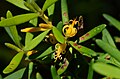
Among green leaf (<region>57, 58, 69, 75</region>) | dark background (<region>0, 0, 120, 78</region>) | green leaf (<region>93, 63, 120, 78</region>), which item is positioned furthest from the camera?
dark background (<region>0, 0, 120, 78</region>)

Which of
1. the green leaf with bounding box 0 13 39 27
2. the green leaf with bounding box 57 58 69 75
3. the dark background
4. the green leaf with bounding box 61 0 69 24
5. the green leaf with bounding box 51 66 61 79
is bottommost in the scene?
the green leaf with bounding box 51 66 61 79

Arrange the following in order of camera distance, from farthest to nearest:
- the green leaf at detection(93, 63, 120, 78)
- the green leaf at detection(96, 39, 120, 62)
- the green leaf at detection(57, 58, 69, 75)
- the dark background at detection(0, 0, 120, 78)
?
1. the dark background at detection(0, 0, 120, 78)
2. the green leaf at detection(57, 58, 69, 75)
3. the green leaf at detection(96, 39, 120, 62)
4. the green leaf at detection(93, 63, 120, 78)

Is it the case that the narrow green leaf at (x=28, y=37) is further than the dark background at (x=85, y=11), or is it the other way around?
the dark background at (x=85, y=11)

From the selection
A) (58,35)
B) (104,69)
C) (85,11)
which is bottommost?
(104,69)

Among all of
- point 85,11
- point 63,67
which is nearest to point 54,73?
point 63,67

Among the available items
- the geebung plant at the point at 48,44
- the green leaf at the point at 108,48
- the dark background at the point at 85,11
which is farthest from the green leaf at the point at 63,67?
the dark background at the point at 85,11

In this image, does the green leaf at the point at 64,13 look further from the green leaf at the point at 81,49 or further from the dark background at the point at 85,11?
the dark background at the point at 85,11

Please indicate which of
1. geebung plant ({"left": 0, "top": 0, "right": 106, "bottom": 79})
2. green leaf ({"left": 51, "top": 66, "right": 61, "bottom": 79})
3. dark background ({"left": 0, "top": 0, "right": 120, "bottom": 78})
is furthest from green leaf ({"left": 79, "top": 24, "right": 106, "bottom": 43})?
dark background ({"left": 0, "top": 0, "right": 120, "bottom": 78})

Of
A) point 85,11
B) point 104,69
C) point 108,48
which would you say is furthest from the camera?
point 85,11

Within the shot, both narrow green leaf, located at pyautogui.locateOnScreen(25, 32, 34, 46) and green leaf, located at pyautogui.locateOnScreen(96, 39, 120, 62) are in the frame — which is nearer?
green leaf, located at pyautogui.locateOnScreen(96, 39, 120, 62)

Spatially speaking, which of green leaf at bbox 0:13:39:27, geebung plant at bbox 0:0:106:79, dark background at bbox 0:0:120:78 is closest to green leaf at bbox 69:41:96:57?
geebung plant at bbox 0:0:106:79

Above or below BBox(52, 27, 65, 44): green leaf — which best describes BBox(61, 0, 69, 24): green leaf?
above

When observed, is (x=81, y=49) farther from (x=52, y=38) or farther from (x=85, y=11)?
(x=85, y=11)

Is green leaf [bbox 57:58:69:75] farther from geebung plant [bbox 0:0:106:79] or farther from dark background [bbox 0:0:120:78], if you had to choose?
dark background [bbox 0:0:120:78]
